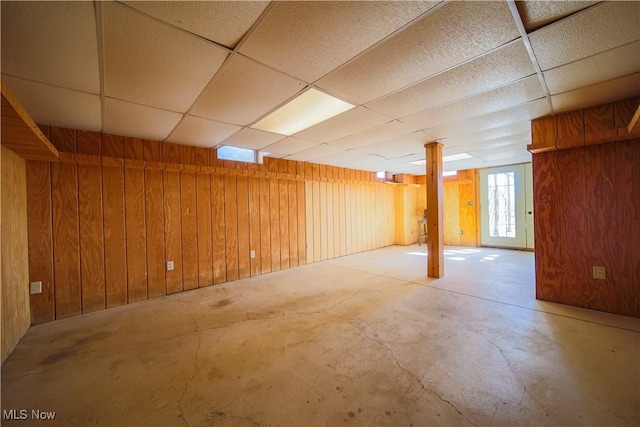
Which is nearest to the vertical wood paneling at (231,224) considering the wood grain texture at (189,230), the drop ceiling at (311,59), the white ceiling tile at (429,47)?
the wood grain texture at (189,230)

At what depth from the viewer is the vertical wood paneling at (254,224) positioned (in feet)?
13.9

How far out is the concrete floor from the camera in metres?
1.36

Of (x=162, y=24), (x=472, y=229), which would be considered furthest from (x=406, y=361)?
(x=472, y=229)

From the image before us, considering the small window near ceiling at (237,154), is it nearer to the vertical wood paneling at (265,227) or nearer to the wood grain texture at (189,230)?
the vertical wood paneling at (265,227)

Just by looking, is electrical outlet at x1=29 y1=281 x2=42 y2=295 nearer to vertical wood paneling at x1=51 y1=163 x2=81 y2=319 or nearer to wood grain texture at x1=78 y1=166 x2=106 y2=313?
vertical wood paneling at x1=51 y1=163 x2=81 y2=319

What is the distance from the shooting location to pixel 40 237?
258cm

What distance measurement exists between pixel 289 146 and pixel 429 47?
2536 mm

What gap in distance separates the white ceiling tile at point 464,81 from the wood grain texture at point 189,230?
276cm

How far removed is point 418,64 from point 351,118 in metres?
1.05

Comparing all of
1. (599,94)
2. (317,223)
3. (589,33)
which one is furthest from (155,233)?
(599,94)

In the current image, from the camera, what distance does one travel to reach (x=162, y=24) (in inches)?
52.2

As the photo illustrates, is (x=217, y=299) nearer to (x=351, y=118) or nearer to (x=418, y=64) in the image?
(x=351, y=118)

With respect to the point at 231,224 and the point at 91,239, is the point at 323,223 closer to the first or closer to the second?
the point at 231,224

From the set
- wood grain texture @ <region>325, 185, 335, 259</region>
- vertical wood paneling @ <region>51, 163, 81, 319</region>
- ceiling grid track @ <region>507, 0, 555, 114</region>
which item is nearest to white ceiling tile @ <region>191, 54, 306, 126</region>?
ceiling grid track @ <region>507, 0, 555, 114</region>
